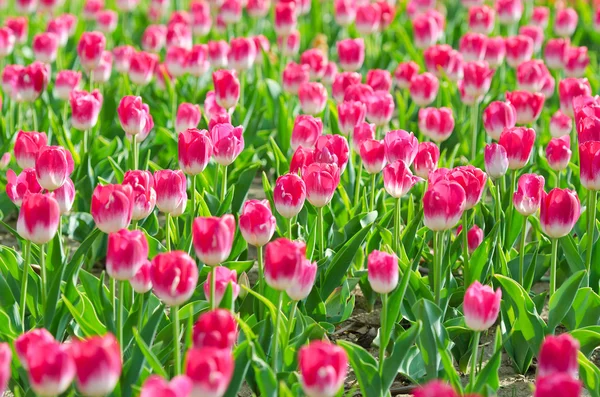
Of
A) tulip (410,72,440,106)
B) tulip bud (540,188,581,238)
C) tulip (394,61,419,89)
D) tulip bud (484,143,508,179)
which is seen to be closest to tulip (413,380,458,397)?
tulip bud (540,188,581,238)

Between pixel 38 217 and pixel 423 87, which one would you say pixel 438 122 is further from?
pixel 38 217

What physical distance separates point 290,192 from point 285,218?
1.72 ft

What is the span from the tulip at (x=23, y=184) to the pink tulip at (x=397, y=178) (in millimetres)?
926

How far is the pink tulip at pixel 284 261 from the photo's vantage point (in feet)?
6.78

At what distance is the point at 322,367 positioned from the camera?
1.82 m

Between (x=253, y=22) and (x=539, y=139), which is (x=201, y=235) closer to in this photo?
(x=539, y=139)

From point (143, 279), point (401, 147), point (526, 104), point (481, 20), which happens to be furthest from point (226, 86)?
point (481, 20)

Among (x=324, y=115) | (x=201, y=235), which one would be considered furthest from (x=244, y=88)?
(x=201, y=235)

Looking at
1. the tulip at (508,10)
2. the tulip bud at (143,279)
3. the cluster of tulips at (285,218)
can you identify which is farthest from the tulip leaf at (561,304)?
the tulip at (508,10)

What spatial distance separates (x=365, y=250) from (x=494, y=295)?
89cm

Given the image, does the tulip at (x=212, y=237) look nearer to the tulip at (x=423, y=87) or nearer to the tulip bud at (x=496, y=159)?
the tulip bud at (x=496, y=159)

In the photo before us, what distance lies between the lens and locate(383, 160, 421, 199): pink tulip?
2719mm

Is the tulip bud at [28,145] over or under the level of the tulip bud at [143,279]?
under

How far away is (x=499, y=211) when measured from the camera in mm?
2924
